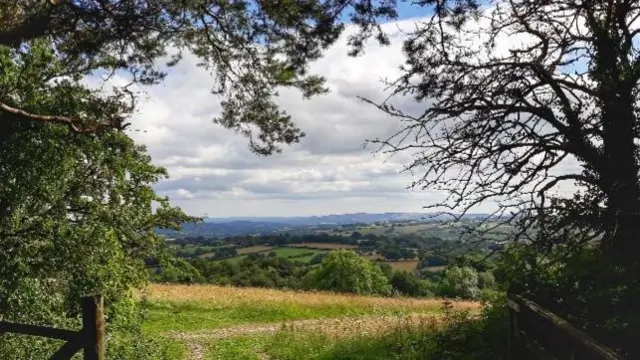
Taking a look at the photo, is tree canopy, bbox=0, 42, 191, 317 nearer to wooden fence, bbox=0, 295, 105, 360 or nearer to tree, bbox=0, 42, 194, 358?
tree, bbox=0, 42, 194, 358

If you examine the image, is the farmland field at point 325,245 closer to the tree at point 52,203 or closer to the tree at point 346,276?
the tree at point 346,276

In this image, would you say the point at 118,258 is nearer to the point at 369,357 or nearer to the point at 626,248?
the point at 369,357

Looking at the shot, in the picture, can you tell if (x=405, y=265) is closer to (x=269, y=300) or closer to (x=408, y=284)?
(x=408, y=284)

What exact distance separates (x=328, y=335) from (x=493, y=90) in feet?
36.0

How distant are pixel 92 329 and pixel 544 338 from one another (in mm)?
4809

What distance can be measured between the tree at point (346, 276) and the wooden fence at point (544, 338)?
145 feet

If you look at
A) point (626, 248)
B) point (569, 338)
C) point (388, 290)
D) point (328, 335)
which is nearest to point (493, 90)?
point (626, 248)

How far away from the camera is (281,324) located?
885 inches

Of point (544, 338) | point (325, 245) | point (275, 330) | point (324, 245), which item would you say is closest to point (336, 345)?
point (275, 330)

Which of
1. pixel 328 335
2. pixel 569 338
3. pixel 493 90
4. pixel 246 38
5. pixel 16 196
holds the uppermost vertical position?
pixel 246 38

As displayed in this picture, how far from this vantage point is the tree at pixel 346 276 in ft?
173

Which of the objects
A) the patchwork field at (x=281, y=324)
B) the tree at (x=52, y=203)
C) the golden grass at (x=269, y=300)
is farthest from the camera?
the golden grass at (x=269, y=300)

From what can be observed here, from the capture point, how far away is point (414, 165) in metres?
8.40

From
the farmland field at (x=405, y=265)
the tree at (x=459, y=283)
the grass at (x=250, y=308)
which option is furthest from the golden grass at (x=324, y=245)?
the grass at (x=250, y=308)
